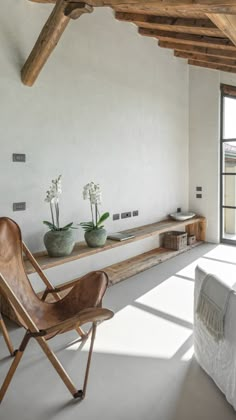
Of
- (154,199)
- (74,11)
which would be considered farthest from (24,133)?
(154,199)

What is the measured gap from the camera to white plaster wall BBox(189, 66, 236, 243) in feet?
19.8

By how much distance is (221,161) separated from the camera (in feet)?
20.3

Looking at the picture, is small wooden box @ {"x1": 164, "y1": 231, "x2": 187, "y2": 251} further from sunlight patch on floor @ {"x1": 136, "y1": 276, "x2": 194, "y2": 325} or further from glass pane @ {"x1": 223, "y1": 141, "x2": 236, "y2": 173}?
glass pane @ {"x1": 223, "y1": 141, "x2": 236, "y2": 173}

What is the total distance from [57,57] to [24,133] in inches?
41.7

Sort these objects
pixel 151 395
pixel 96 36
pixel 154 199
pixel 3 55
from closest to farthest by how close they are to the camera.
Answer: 1. pixel 151 395
2. pixel 3 55
3. pixel 96 36
4. pixel 154 199

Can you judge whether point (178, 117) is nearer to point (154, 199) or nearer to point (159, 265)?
point (154, 199)

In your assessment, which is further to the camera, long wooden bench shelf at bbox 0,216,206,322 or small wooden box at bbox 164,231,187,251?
small wooden box at bbox 164,231,187,251

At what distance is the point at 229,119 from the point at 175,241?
2.60 m

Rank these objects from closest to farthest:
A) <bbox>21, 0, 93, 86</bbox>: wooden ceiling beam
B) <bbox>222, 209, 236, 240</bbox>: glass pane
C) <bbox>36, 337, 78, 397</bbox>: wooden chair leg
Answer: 1. <bbox>36, 337, 78, 397</bbox>: wooden chair leg
2. <bbox>21, 0, 93, 86</bbox>: wooden ceiling beam
3. <bbox>222, 209, 236, 240</bbox>: glass pane

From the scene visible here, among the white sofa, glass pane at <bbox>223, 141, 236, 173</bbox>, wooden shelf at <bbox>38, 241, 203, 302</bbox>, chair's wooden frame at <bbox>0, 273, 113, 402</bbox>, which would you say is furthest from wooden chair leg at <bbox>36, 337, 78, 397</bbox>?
glass pane at <bbox>223, 141, 236, 173</bbox>

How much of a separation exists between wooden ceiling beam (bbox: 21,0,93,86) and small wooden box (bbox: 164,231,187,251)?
345cm

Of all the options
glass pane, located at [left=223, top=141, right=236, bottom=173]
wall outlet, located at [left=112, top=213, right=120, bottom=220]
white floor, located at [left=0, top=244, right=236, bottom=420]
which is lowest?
white floor, located at [left=0, top=244, right=236, bottom=420]

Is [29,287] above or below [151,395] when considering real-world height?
above

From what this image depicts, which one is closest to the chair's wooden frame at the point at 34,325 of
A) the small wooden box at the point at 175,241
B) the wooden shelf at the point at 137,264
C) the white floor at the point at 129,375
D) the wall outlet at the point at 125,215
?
the white floor at the point at 129,375
